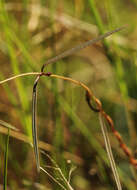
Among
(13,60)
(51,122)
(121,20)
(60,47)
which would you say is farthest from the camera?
(121,20)

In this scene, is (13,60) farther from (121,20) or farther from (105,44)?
(121,20)

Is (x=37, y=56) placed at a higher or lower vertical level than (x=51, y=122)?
higher

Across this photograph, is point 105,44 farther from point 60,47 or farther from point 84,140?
Answer: point 60,47

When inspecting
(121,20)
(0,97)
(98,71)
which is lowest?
(0,97)

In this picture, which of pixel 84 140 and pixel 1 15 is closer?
pixel 1 15

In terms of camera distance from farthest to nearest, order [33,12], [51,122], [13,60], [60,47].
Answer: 1. [60,47]
2. [33,12]
3. [51,122]
4. [13,60]

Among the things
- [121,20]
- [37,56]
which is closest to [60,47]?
[37,56]

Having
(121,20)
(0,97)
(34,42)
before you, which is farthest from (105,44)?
(121,20)
